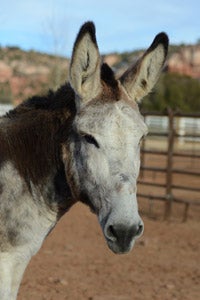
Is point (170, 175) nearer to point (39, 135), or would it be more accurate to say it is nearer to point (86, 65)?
point (39, 135)

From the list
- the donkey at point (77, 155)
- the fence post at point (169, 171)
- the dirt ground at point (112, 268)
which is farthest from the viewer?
the fence post at point (169, 171)

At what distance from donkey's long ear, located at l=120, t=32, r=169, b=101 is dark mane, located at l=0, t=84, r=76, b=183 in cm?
41

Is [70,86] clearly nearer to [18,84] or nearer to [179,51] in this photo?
[18,84]

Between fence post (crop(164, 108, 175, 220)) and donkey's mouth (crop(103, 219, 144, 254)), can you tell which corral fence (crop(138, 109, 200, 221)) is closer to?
fence post (crop(164, 108, 175, 220))

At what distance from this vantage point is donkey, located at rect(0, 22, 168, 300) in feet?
10.1

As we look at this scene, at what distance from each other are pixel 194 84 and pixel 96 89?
4428 cm

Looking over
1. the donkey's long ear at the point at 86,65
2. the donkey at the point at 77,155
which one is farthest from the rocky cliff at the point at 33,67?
the donkey's long ear at the point at 86,65

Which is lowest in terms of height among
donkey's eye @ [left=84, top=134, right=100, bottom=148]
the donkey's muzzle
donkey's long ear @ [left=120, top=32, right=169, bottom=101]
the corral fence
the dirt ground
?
the corral fence

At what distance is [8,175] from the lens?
341 cm

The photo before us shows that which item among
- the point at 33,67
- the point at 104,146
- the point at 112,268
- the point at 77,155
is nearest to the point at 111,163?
the point at 104,146

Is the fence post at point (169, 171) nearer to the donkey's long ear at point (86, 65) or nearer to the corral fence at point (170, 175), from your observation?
the corral fence at point (170, 175)

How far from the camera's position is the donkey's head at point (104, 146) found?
2.95 meters

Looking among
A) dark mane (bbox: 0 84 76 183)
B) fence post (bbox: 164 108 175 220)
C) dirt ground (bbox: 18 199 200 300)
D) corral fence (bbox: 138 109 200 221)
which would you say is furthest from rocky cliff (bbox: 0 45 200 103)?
dark mane (bbox: 0 84 76 183)

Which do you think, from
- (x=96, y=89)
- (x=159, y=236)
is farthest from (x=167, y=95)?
(x=96, y=89)
